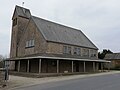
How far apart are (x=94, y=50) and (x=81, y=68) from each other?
683cm

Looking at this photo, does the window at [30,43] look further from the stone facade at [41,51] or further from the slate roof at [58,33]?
the slate roof at [58,33]

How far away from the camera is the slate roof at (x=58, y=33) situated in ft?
111

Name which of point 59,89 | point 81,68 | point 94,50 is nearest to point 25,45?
point 81,68

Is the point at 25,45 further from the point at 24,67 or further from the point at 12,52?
the point at 12,52

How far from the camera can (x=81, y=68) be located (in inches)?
1481

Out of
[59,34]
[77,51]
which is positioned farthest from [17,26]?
[77,51]

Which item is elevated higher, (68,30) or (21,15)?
(21,15)

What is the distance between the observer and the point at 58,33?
120 feet

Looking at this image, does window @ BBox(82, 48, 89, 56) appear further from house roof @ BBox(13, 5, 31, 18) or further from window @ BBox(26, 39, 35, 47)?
house roof @ BBox(13, 5, 31, 18)

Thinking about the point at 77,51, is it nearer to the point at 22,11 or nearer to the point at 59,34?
the point at 59,34

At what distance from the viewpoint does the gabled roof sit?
111 feet

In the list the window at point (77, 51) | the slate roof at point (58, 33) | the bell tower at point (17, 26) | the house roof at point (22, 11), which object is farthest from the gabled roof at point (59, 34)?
the house roof at point (22, 11)

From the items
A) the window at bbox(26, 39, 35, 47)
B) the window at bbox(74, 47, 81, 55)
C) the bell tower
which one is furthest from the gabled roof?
the bell tower

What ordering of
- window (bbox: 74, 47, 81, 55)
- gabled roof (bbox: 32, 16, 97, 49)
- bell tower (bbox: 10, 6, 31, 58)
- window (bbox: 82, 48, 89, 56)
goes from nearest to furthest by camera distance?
gabled roof (bbox: 32, 16, 97, 49)
window (bbox: 74, 47, 81, 55)
window (bbox: 82, 48, 89, 56)
bell tower (bbox: 10, 6, 31, 58)
